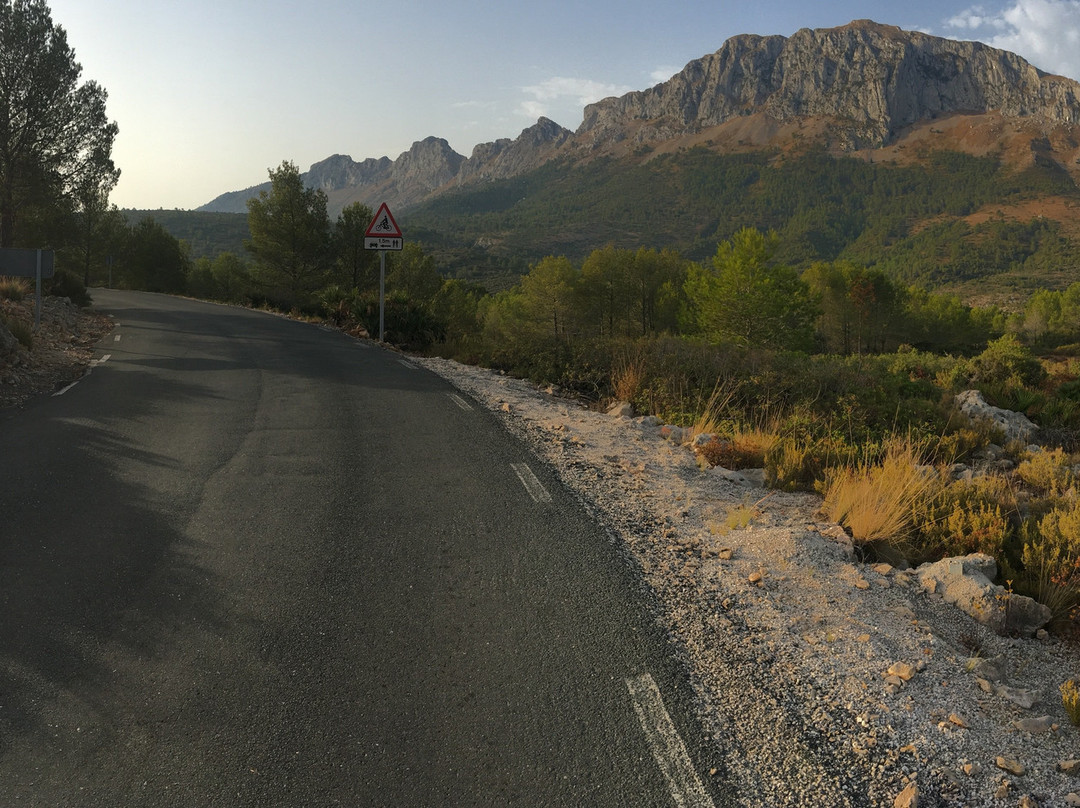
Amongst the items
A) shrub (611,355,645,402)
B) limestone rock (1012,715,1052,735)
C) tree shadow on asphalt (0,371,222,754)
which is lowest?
tree shadow on asphalt (0,371,222,754)

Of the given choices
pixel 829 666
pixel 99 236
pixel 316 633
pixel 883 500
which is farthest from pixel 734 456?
pixel 99 236

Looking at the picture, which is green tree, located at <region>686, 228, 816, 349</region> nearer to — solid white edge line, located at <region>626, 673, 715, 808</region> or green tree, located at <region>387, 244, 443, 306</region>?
green tree, located at <region>387, 244, 443, 306</region>

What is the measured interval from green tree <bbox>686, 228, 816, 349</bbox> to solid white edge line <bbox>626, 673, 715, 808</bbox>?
133 ft

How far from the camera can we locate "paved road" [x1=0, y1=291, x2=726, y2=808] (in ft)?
8.78

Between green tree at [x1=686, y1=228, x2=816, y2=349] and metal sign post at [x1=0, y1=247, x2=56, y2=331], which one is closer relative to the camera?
metal sign post at [x1=0, y1=247, x2=56, y2=331]

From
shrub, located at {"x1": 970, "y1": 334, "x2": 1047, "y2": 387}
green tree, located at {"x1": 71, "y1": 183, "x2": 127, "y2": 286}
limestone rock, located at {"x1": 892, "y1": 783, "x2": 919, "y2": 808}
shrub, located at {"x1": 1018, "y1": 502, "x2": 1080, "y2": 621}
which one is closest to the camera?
limestone rock, located at {"x1": 892, "y1": 783, "x2": 919, "y2": 808}

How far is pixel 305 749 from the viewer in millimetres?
2787

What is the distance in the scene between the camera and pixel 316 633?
3.68 metres

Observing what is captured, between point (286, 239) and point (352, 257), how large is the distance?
4.00m

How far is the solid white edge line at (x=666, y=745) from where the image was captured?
2.59 m

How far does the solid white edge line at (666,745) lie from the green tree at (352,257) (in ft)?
130

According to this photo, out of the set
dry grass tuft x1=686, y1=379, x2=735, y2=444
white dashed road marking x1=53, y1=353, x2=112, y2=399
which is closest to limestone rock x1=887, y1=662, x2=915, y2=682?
dry grass tuft x1=686, y1=379, x2=735, y2=444

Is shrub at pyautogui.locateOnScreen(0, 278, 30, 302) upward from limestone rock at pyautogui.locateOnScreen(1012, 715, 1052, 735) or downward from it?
upward

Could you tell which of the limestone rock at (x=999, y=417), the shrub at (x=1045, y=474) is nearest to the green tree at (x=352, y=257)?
the limestone rock at (x=999, y=417)
